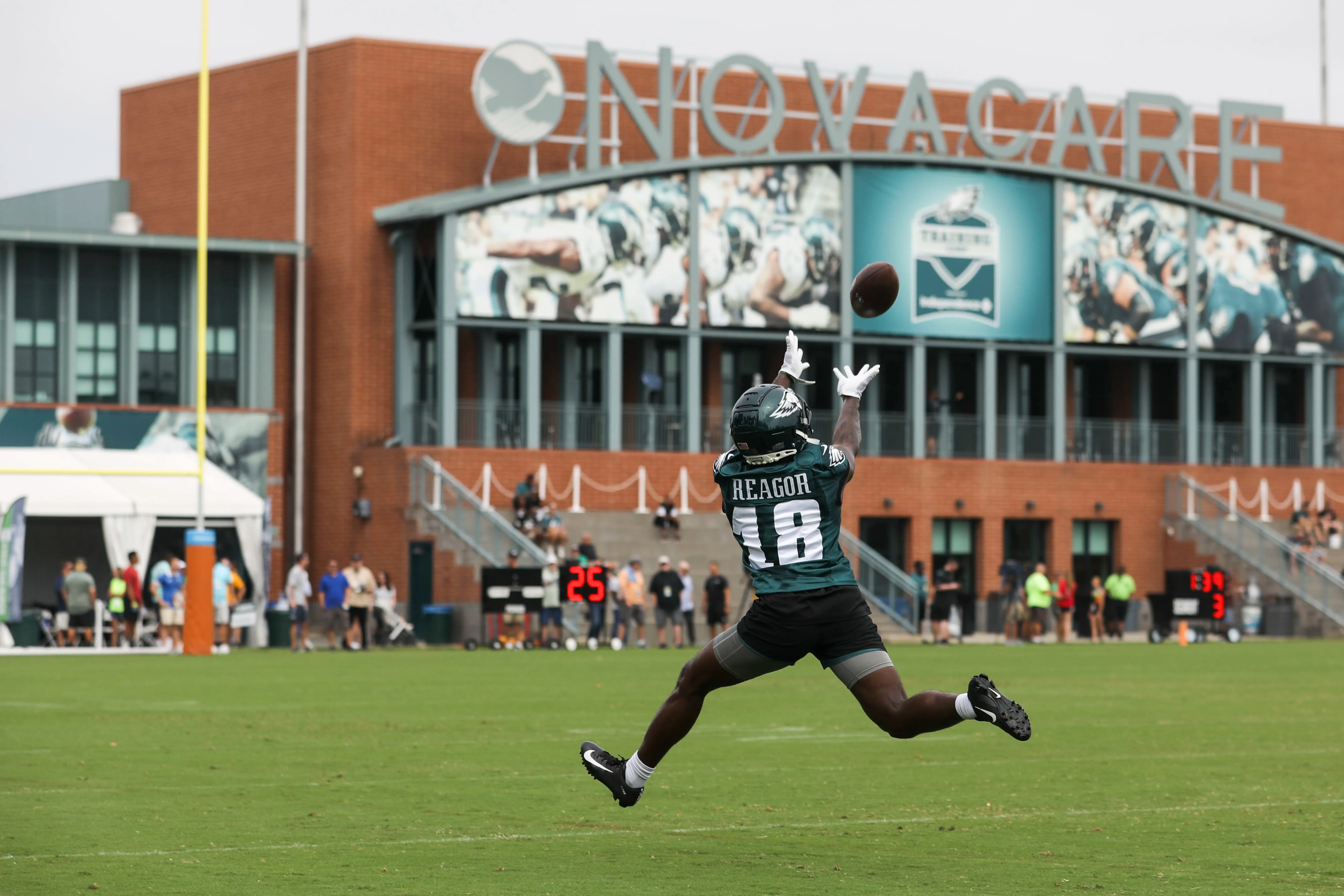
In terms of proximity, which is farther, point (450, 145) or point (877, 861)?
point (450, 145)

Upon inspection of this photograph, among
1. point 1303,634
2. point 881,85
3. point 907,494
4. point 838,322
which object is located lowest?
point 1303,634

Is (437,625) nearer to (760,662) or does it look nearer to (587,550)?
(587,550)

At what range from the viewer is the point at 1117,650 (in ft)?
114

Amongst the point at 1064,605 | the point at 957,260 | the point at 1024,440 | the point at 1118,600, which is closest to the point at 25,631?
the point at 1064,605

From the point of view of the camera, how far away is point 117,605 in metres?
34.6

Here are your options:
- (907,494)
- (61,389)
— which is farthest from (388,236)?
(907,494)

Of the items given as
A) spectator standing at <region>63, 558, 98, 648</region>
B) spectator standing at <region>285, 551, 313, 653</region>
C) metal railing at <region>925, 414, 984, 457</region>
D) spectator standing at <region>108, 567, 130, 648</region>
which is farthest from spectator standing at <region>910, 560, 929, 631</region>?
spectator standing at <region>63, 558, 98, 648</region>

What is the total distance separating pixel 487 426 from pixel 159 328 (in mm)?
7807

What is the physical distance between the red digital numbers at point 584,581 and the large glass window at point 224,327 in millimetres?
13398

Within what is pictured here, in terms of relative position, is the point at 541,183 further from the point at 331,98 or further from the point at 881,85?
the point at 881,85

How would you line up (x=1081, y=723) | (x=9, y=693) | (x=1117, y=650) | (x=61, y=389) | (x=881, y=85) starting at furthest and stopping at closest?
1. (x=881, y=85)
2. (x=61, y=389)
3. (x=1117, y=650)
4. (x=9, y=693)
5. (x=1081, y=723)

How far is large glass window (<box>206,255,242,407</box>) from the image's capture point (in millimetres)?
45406

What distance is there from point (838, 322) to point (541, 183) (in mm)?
8280

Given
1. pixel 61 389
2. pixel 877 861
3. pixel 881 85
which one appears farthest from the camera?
pixel 881 85
